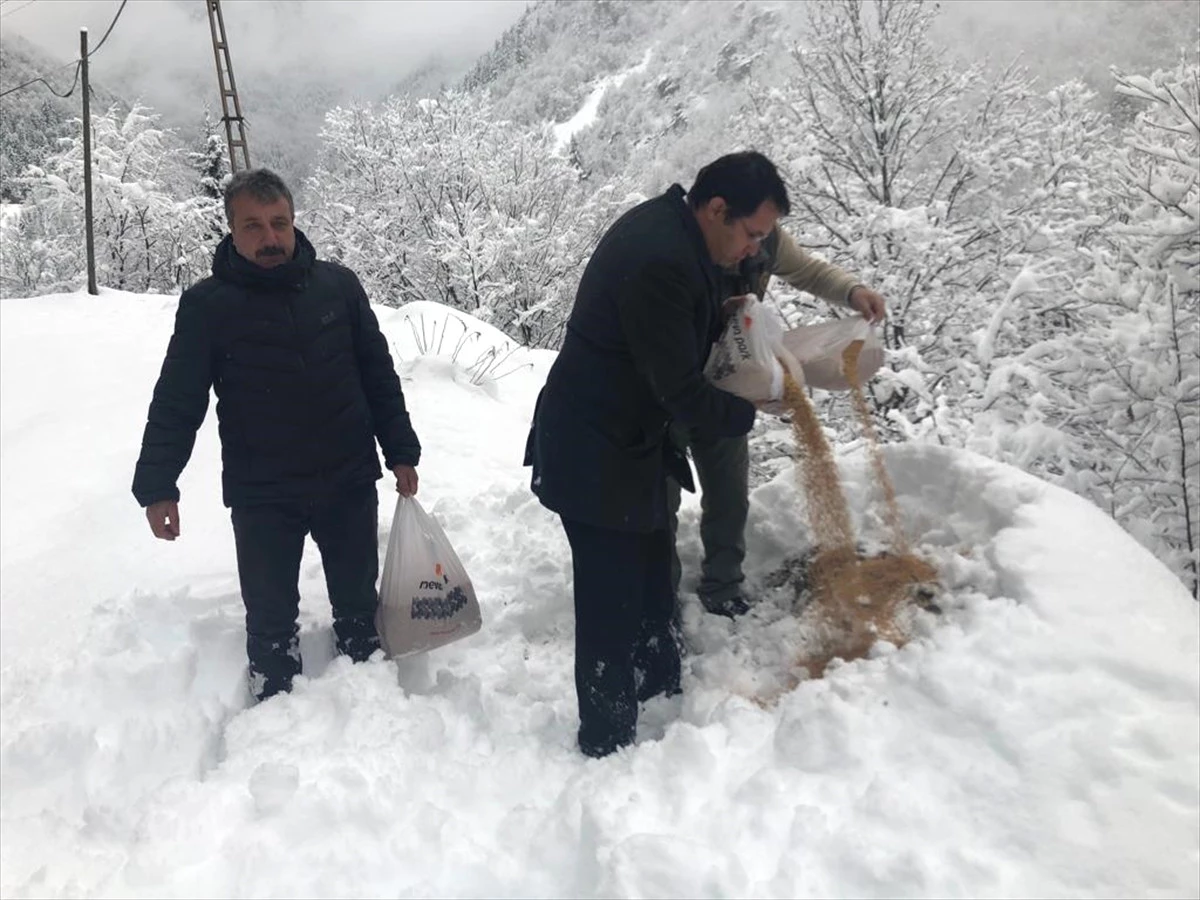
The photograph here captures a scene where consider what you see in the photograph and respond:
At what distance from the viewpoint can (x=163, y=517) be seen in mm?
2350

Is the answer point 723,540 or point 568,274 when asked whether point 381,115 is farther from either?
point 723,540

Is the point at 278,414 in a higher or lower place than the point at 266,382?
lower

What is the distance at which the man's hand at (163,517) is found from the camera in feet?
7.68

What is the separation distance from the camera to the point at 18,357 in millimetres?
6898

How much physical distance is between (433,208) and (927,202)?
1264cm

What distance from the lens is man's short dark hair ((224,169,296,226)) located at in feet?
7.38

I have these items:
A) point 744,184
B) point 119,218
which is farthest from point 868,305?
point 119,218

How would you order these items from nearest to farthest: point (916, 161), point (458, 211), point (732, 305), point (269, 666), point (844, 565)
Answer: point (732, 305) → point (269, 666) → point (844, 565) → point (916, 161) → point (458, 211)

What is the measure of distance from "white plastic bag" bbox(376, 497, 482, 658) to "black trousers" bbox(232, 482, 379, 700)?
0.07m

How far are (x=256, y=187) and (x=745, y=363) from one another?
4.91ft

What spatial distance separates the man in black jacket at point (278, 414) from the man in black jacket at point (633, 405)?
67cm

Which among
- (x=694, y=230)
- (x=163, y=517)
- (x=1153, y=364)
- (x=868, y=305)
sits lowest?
(x=163, y=517)

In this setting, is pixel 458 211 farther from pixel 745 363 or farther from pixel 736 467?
pixel 745 363

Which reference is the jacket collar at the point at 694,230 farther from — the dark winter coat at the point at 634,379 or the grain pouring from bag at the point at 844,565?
the grain pouring from bag at the point at 844,565
